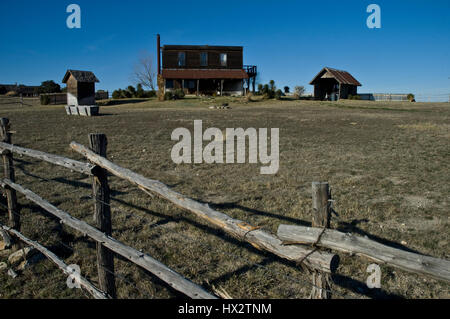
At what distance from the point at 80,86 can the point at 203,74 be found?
16259 millimetres

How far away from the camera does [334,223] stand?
19.2ft

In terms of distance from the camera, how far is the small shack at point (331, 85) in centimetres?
4406

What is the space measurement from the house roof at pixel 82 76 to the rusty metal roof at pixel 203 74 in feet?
32.7

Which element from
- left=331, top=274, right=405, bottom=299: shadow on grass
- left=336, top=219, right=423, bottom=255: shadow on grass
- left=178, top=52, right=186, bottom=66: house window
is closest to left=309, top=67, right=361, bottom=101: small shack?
left=178, top=52, right=186, bottom=66: house window

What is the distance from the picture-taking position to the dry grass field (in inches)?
167

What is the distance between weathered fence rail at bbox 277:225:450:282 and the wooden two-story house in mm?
43508

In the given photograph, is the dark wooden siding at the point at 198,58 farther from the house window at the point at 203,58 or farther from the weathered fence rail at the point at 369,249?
the weathered fence rail at the point at 369,249

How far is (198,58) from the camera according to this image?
1845 inches

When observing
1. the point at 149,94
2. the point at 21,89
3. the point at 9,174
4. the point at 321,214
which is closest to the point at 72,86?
the point at 149,94

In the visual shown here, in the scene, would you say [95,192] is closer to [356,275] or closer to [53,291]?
[53,291]

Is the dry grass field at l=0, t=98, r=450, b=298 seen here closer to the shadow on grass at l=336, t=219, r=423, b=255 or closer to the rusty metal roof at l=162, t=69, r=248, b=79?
the shadow on grass at l=336, t=219, r=423, b=255

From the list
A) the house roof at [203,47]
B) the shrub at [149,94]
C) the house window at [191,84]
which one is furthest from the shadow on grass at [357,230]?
the shrub at [149,94]
